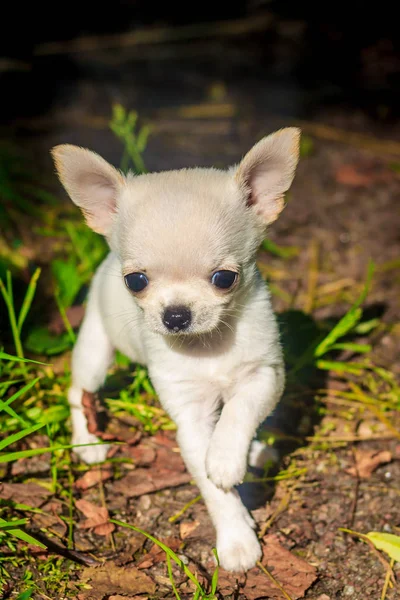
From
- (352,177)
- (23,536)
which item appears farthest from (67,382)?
(352,177)

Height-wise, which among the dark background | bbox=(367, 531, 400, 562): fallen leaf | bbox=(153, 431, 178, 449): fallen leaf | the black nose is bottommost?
bbox=(153, 431, 178, 449): fallen leaf

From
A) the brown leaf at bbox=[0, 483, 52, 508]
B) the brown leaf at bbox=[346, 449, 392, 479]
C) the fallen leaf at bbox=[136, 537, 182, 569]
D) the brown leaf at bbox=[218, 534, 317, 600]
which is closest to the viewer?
the brown leaf at bbox=[218, 534, 317, 600]

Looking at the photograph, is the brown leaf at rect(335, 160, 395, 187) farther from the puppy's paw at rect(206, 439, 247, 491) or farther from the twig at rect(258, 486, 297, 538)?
the puppy's paw at rect(206, 439, 247, 491)

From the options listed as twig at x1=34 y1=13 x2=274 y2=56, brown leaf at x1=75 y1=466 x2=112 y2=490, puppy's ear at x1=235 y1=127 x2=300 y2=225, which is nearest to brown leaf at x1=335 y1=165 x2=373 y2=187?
twig at x1=34 y1=13 x2=274 y2=56

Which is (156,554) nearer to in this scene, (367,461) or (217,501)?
(217,501)

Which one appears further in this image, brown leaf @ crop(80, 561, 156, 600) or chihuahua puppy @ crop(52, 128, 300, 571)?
brown leaf @ crop(80, 561, 156, 600)
